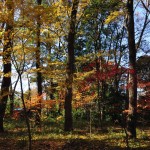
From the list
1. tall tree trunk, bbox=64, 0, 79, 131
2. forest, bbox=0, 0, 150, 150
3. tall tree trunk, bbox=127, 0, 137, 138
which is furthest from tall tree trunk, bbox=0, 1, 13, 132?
tall tree trunk, bbox=127, 0, 137, 138

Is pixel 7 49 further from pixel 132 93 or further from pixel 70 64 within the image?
pixel 132 93

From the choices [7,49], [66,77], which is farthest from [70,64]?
[7,49]

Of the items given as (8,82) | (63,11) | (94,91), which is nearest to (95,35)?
(94,91)

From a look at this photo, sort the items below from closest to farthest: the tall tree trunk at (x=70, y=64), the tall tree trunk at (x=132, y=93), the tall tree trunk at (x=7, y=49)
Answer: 1. the tall tree trunk at (x=7, y=49)
2. the tall tree trunk at (x=132, y=93)
3. the tall tree trunk at (x=70, y=64)

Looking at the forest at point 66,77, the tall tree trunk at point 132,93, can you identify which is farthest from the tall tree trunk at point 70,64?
the tall tree trunk at point 132,93

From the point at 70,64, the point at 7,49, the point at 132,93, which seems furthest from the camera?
the point at 70,64

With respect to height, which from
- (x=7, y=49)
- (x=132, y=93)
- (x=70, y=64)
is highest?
(x=7, y=49)

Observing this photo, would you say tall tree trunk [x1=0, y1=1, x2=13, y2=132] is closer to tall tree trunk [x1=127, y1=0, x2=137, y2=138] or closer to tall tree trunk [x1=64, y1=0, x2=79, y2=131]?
tall tree trunk [x1=64, y1=0, x2=79, y2=131]

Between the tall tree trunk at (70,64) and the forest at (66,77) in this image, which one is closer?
the forest at (66,77)

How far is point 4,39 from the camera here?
11.6m

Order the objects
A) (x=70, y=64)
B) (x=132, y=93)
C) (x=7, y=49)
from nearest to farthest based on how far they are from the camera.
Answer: (x=7, y=49), (x=132, y=93), (x=70, y=64)

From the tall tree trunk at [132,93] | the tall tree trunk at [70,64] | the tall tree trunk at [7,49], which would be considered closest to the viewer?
the tall tree trunk at [7,49]

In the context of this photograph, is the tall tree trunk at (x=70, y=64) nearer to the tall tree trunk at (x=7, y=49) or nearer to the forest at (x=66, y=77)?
the forest at (x=66, y=77)

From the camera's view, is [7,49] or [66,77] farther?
[66,77]
